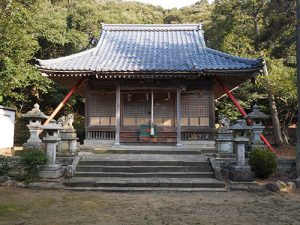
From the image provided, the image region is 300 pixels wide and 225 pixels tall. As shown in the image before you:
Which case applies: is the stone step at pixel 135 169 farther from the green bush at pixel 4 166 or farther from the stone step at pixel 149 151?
the stone step at pixel 149 151

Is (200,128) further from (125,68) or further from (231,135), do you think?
(125,68)

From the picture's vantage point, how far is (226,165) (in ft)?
33.4

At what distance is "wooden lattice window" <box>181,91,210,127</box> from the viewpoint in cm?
1480

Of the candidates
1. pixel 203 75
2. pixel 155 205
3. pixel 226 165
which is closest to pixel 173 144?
pixel 203 75

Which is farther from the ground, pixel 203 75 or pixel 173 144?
pixel 203 75

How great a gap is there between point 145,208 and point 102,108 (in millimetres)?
8956

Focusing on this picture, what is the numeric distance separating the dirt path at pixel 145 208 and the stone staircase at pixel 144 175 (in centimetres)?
52

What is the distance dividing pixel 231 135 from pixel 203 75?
411cm

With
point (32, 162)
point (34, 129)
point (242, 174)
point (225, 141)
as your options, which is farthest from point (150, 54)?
point (32, 162)

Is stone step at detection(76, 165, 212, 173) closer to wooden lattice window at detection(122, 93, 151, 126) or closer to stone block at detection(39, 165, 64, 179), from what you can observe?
stone block at detection(39, 165, 64, 179)

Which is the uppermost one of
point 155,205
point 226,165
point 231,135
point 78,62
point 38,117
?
point 78,62

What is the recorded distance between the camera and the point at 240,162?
9.53 meters

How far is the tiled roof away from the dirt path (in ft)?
22.0

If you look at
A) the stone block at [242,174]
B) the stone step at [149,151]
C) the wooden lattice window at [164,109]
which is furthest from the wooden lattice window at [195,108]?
the stone block at [242,174]
